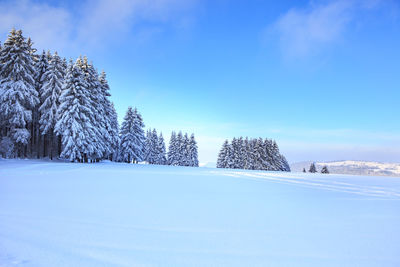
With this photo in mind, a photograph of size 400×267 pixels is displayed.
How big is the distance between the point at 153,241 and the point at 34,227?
224 cm

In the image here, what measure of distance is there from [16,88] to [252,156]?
47.4 meters

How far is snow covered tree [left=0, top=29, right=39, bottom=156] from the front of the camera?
22.0 meters

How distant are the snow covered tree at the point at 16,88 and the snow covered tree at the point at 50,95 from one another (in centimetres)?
207

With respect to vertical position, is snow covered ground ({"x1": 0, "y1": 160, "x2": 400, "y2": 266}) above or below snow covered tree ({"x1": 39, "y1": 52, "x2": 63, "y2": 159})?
below

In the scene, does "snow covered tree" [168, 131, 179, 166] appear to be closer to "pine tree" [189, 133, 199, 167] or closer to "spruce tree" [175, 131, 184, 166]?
"spruce tree" [175, 131, 184, 166]

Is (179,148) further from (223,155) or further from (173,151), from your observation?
(223,155)

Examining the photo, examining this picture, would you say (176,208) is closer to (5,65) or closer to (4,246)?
(4,246)

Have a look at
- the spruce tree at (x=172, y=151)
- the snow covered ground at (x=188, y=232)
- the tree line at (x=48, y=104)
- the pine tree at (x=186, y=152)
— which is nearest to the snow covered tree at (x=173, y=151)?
the spruce tree at (x=172, y=151)

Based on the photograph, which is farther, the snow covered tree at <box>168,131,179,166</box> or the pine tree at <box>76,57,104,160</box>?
the snow covered tree at <box>168,131,179,166</box>

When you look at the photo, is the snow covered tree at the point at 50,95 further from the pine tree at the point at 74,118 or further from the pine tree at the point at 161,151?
the pine tree at the point at 161,151

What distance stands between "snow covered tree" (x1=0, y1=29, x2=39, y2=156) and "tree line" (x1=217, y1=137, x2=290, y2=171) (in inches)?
1631

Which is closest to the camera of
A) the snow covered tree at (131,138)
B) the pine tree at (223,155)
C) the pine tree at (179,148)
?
the snow covered tree at (131,138)

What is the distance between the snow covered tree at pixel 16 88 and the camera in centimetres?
2203

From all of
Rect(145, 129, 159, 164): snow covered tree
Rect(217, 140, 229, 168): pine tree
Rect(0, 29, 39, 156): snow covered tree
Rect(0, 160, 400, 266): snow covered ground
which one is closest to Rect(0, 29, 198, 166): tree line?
Rect(0, 29, 39, 156): snow covered tree
